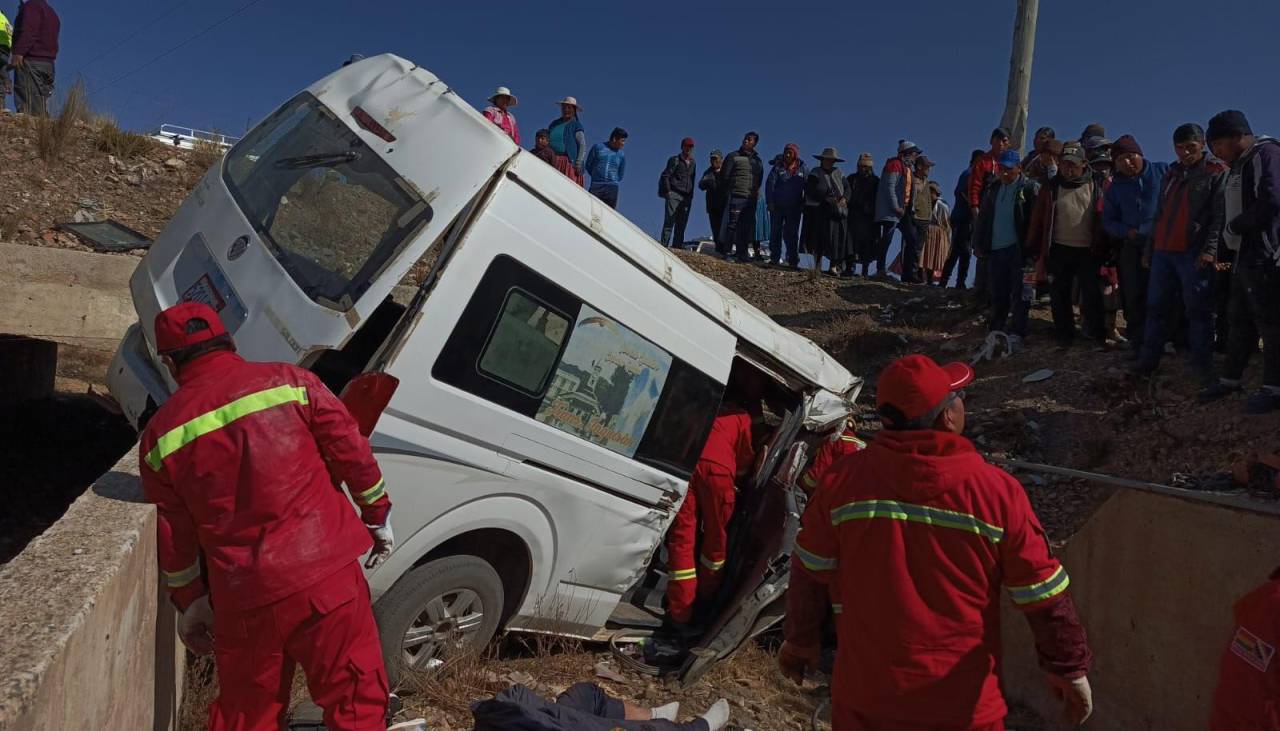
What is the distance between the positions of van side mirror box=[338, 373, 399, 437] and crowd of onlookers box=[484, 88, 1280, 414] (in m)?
2.67

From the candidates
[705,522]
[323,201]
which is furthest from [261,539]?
[705,522]

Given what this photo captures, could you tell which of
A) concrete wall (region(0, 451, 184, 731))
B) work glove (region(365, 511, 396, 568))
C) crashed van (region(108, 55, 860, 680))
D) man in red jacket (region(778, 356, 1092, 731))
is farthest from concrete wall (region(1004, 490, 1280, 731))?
concrete wall (region(0, 451, 184, 731))

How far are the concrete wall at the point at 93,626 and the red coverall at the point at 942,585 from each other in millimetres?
2049

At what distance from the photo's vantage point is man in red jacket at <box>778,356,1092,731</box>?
2426mm

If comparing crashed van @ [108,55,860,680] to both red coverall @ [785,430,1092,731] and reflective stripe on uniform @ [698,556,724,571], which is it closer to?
reflective stripe on uniform @ [698,556,724,571]

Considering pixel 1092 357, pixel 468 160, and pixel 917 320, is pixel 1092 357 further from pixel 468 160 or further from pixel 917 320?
pixel 468 160

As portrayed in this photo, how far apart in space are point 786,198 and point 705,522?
810cm

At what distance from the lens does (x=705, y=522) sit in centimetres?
466

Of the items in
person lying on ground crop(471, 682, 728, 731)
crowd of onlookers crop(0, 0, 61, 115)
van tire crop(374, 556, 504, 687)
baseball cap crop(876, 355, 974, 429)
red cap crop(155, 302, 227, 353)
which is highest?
crowd of onlookers crop(0, 0, 61, 115)

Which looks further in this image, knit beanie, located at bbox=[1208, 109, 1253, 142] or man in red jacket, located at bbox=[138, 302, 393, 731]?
knit beanie, located at bbox=[1208, 109, 1253, 142]

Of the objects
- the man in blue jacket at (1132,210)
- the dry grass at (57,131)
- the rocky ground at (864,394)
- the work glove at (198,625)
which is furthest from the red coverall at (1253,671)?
the dry grass at (57,131)

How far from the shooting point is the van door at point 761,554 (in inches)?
177

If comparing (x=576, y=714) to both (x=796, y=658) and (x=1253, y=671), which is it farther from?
(x=1253, y=671)

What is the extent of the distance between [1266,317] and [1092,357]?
2.38 m
